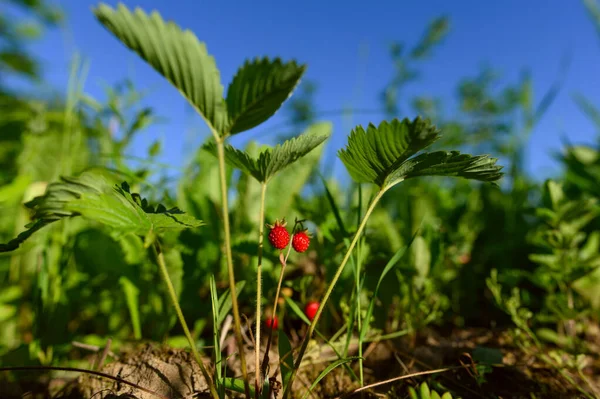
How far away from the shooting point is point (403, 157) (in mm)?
640

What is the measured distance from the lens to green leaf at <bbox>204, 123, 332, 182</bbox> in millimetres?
644

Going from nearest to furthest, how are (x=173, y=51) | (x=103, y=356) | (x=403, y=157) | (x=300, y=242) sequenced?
(x=173, y=51)
(x=403, y=157)
(x=300, y=242)
(x=103, y=356)

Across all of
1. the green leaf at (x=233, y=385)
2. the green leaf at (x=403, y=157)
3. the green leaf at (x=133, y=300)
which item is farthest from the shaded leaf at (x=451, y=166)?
the green leaf at (x=133, y=300)

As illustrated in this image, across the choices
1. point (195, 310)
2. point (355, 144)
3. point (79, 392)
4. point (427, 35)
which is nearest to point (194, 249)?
point (195, 310)

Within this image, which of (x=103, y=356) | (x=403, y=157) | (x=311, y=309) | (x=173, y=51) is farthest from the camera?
(x=311, y=309)

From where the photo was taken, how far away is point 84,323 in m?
1.44

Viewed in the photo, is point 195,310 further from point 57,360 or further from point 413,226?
point 413,226

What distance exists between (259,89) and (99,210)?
0.29 meters

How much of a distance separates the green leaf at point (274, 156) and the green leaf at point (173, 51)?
0.32ft

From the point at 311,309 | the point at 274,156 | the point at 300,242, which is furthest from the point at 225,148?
the point at 311,309

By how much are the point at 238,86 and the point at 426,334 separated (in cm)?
94

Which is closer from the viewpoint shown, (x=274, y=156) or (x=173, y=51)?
(x=173, y=51)

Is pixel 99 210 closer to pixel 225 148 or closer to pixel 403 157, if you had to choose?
pixel 225 148

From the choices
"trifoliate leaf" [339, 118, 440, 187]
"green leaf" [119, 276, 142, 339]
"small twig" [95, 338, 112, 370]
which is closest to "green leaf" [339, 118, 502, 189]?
"trifoliate leaf" [339, 118, 440, 187]
